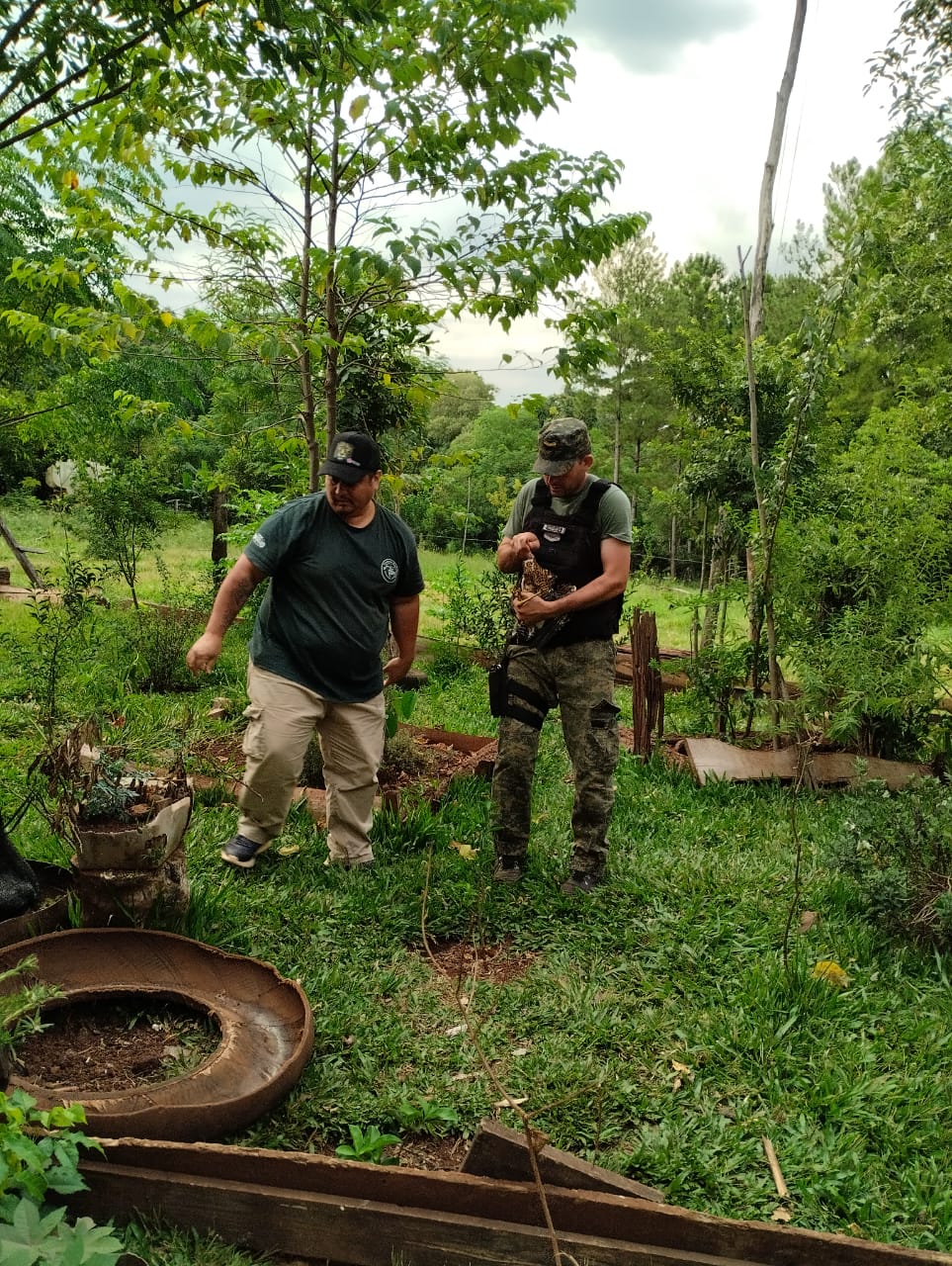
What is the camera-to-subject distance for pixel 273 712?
14.3ft

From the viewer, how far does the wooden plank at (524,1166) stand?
2.29m

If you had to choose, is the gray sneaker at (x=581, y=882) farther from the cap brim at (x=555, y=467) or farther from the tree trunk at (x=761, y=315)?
the tree trunk at (x=761, y=315)

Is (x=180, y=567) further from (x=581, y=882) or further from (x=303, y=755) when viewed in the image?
(x=581, y=882)

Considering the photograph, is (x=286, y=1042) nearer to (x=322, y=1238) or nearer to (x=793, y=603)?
(x=322, y=1238)

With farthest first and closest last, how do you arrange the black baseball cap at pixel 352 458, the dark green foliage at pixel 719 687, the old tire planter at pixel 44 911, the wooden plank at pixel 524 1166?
the dark green foliage at pixel 719 687 → the black baseball cap at pixel 352 458 → the old tire planter at pixel 44 911 → the wooden plank at pixel 524 1166

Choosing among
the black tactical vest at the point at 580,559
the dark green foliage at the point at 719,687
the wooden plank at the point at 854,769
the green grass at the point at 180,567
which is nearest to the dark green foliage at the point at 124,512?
the green grass at the point at 180,567

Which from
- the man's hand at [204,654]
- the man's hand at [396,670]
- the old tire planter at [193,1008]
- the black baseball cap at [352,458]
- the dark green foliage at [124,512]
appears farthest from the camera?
the dark green foliage at [124,512]

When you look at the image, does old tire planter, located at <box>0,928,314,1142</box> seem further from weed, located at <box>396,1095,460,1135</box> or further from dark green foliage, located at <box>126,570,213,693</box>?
dark green foliage, located at <box>126,570,213,693</box>

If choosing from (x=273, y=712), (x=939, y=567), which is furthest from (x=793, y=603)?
(x=273, y=712)


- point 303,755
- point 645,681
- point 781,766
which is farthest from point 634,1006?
point 645,681

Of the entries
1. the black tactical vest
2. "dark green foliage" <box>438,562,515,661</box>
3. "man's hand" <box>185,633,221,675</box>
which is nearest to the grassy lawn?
"man's hand" <box>185,633,221,675</box>

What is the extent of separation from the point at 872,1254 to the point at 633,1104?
98cm

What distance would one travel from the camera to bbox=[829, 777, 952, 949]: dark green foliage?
162 inches

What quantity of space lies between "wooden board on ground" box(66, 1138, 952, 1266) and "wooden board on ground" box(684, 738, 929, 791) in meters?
4.32
